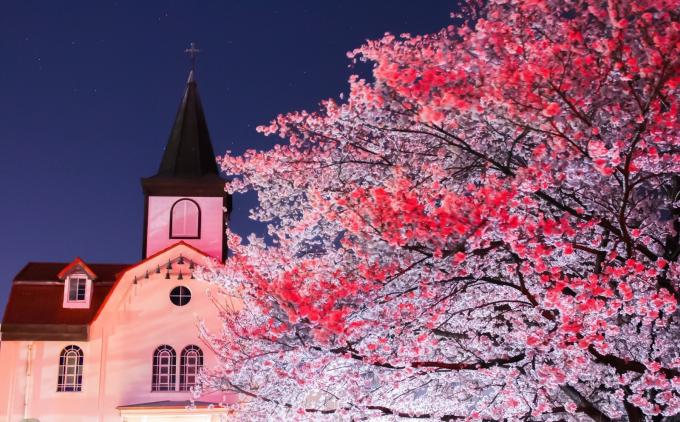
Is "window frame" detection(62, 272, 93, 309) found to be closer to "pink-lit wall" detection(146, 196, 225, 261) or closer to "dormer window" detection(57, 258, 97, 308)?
"dormer window" detection(57, 258, 97, 308)

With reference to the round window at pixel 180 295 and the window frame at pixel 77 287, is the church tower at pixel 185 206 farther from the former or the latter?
the window frame at pixel 77 287

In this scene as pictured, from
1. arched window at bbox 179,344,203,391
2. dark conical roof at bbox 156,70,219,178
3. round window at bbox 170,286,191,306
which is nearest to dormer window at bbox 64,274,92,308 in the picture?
round window at bbox 170,286,191,306

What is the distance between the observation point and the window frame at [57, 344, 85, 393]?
77.2 feet

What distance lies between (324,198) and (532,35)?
12.7 ft

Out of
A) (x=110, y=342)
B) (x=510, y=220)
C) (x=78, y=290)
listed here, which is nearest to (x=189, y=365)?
(x=110, y=342)

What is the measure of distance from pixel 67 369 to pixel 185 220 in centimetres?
647

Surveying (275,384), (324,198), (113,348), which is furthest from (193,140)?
(324,198)

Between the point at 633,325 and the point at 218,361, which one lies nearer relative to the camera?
the point at 633,325

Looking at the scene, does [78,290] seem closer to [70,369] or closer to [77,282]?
[77,282]

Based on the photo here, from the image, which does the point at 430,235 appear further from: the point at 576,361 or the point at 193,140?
the point at 193,140

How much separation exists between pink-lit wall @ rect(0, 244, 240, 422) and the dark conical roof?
4060mm

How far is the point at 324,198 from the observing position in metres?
10.7

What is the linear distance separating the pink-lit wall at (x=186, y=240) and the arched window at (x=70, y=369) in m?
4.48

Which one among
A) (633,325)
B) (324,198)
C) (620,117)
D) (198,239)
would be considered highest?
(198,239)
